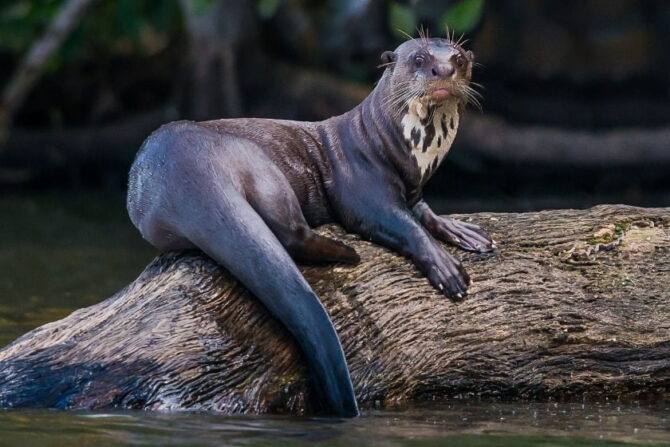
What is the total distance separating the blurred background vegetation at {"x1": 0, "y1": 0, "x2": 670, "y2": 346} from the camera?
1095cm

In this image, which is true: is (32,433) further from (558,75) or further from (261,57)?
(558,75)

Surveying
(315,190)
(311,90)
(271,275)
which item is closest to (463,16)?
(315,190)

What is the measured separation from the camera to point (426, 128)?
184 inches

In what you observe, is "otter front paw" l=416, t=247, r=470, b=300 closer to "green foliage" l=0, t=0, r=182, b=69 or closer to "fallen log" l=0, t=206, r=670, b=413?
"fallen log" l=0, t=206, r=670, b=413

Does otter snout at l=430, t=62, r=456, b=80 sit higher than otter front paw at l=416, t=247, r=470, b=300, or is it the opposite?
otter snout at l=430, t=62, r=456, b=80

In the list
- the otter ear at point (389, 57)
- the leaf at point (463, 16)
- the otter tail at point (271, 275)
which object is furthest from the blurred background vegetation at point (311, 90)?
the otter tail at point (271, 275)

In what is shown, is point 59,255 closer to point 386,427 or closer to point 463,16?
point 463,16

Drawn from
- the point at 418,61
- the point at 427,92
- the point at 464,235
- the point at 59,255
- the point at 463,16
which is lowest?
the point at 464,235

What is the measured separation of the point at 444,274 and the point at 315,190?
22.1 inches

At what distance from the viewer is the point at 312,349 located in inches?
160

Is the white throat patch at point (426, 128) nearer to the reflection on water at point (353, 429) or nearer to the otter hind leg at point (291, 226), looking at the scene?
the otter hind leg at point (291, 226)

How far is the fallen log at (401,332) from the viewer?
13.4ft

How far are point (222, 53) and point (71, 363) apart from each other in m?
7.30

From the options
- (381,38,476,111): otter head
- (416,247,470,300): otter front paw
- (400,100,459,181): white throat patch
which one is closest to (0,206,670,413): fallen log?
(416,247,470,300): otter front paw
